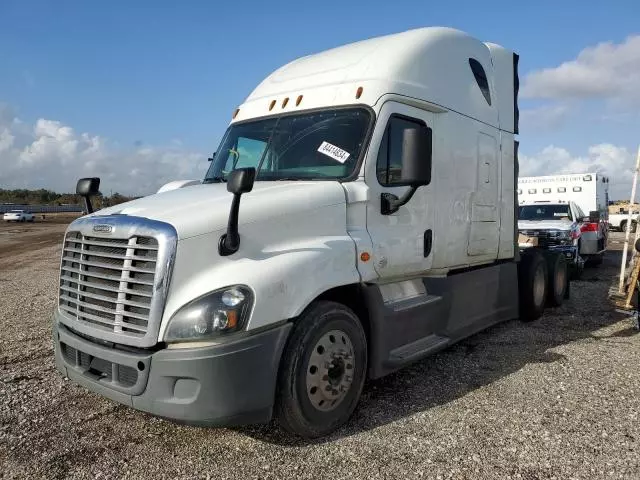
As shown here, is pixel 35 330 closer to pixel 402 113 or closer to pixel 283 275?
pixel 283 275

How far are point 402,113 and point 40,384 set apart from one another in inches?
175

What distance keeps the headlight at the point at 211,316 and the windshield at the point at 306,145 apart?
1496 mm

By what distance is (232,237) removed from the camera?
11.5 ft

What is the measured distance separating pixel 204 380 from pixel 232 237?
38.0 inches

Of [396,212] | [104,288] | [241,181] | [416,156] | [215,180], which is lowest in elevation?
[104,288]

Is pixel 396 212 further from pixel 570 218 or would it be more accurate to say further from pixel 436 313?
pixel 570 218

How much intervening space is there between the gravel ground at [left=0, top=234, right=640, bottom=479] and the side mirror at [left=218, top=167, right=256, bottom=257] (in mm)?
1512

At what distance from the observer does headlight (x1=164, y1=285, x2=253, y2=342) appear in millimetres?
3254

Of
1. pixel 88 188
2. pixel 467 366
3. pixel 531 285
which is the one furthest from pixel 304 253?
pixel 531 285

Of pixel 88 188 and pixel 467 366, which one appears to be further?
pixel 467 366

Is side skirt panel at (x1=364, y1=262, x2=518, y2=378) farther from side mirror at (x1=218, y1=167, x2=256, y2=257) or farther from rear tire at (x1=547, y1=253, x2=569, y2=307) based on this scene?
rear tire at (x1=547, y1=253, x2=569, y2=307)

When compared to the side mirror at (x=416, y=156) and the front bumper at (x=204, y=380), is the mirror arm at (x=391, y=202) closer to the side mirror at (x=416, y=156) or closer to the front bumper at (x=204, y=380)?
the side mirror at (x=416, y=156)

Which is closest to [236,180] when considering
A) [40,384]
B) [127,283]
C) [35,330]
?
[127,283]

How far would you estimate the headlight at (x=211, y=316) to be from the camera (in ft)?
10.7
